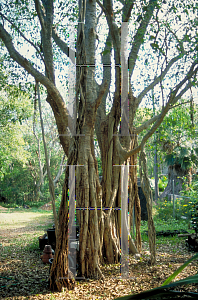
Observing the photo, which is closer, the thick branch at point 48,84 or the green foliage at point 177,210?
the thick branch at point 48,84

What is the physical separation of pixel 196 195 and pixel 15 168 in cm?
1723

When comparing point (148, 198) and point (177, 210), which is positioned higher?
point (148, 198)

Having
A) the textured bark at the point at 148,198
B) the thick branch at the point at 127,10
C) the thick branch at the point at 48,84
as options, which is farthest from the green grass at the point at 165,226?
the thick branch at the point at 127,10

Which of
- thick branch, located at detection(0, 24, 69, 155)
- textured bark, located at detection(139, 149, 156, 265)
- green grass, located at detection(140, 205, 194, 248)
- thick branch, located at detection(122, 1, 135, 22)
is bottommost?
green grass, located at detection(140, 205, 194, 248)

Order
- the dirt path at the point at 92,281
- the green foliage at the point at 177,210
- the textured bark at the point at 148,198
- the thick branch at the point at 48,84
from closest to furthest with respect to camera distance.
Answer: the dirt path at the point at 92,281
the thick branch at the point at 48,84
the textured bark at the point at 148,198
the green foliage at the point at 177,210

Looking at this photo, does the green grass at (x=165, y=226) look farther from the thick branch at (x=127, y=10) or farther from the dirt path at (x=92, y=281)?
the thick branch at (x=127, y=10)

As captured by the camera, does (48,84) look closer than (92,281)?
No

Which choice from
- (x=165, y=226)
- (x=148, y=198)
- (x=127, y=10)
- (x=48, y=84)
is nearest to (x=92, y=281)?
(x=148, y=198)

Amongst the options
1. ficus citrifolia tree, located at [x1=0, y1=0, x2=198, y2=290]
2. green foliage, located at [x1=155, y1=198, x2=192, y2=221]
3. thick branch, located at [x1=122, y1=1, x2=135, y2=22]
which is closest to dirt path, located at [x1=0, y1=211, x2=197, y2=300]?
ficus citrifolia tree, located at [x1=0, y1=0, x2=198, y2=290]

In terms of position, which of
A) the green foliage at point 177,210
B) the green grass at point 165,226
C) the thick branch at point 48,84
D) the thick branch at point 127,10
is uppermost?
the thick branch at point 127,10

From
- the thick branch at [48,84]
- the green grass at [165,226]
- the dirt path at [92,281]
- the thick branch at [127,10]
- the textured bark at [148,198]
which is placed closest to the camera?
the dirt path at [92,281]

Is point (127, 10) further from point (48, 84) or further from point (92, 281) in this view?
point (92, 281)

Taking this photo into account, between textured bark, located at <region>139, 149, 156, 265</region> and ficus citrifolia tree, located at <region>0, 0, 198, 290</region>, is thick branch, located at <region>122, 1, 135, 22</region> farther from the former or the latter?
textured bark, located at <region>139, 149, 156, 265</region>

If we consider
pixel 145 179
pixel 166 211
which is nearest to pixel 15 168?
pixel 166 211
